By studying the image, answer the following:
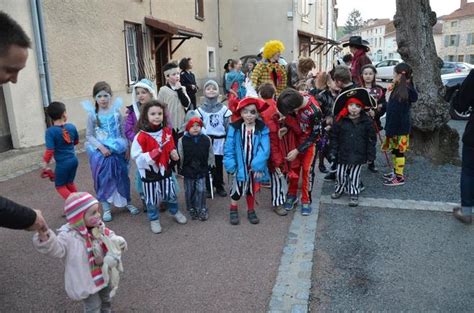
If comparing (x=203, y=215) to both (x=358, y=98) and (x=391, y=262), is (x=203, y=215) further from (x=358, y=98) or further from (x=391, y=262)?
(x=358, y=98)

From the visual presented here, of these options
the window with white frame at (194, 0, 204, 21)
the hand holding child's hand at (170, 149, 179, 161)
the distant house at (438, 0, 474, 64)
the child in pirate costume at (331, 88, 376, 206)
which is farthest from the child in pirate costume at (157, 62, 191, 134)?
the distant house at (438, 0, 474, 64)

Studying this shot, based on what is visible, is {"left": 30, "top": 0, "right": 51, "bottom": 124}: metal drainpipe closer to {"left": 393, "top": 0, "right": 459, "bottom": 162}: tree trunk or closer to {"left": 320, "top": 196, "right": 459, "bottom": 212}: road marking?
{"left": 320, "top": 196, "right": 459, "bottom": 212}: road marking

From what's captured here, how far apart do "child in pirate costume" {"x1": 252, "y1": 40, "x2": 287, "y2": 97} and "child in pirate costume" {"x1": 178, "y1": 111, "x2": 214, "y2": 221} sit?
2.05 meters

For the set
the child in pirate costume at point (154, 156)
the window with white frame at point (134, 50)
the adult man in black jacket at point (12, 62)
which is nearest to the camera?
the adult man in black jacket at point (12, 62)

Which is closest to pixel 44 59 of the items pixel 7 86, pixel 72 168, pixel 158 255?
pixel 7 86

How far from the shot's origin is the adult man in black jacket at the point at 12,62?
1.87 metres

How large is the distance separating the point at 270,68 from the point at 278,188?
2.42 meters

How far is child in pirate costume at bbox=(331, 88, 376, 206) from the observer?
4629 mm

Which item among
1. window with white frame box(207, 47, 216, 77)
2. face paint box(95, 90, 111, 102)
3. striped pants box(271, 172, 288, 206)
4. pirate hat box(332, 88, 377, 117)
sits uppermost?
window with white frame box(207, 47, 216, 77)

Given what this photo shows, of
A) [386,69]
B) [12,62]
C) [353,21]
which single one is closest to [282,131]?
[12,62]

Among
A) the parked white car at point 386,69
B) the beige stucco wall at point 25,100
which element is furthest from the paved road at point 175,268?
the parked white car at point 386,69

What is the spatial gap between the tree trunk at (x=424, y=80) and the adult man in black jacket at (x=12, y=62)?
21.3ft

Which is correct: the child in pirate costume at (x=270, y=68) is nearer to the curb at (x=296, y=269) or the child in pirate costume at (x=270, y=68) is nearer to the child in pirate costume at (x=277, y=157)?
the child in pirate costume at (x=277, y=157)

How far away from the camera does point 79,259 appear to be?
2.45m
